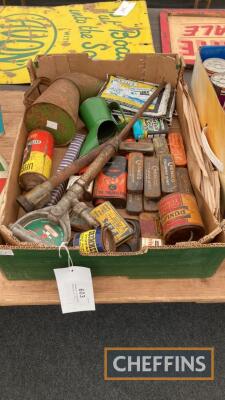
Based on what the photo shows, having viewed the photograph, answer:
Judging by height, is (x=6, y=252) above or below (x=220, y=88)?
below

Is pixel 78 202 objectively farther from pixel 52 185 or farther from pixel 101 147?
pixel 101 147

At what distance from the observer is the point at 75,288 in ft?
2.40

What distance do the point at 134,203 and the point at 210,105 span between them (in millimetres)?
348

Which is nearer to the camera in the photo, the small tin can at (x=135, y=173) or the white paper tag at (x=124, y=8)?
the small tin can at (x=135, y=173)

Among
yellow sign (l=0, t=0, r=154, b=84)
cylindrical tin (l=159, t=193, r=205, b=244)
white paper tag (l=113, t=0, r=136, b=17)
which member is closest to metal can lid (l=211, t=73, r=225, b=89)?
cylindrical tin (l=159, t=193, r=205, b=244)

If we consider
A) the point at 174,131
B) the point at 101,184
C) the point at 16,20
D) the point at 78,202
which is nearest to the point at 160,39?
the point at 174,131

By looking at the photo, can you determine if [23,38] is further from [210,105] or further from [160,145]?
[210,105]

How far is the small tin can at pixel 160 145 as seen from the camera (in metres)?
1.07

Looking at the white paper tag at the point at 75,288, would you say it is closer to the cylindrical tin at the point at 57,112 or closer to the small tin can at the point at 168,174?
the small tin can at the point at 168,174

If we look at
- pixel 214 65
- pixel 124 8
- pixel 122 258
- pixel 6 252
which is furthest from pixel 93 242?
pixel 124 8

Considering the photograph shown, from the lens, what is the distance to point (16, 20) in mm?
1623

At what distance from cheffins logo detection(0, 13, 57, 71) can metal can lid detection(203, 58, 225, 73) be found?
28.8 inches

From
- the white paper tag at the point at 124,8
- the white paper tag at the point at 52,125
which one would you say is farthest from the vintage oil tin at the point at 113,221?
the white paper tag at the point at 124,8

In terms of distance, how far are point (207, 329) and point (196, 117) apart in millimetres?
797
